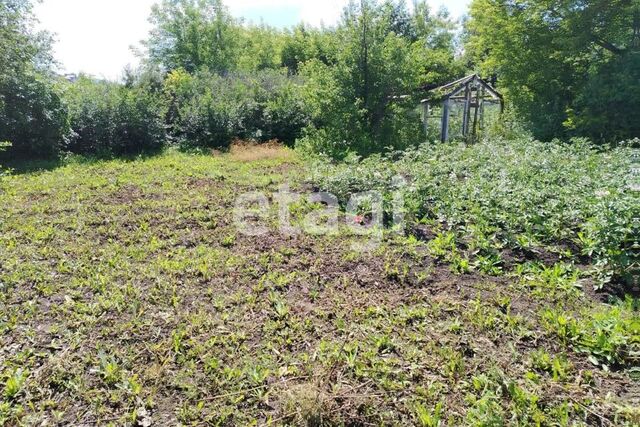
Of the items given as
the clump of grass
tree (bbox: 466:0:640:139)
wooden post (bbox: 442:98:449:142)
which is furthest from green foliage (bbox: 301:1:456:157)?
the clump of grass

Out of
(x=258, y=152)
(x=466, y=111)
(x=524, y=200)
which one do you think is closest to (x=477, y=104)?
(x=466, y=111)

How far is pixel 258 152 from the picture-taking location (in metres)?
10.4

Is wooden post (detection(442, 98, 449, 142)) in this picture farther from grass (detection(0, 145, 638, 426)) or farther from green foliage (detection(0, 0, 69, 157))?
green foliage (detection(0, 0, 69, 157))

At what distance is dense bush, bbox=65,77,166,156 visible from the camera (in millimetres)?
10094

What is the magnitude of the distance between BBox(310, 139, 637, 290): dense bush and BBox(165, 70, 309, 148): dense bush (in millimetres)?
6765

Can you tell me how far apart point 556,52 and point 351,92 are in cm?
641

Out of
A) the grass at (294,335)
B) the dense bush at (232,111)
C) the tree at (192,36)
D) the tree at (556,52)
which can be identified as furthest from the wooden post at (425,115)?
the tree at (192,36)

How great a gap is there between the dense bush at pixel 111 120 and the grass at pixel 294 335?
6.35m

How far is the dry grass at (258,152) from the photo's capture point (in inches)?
387

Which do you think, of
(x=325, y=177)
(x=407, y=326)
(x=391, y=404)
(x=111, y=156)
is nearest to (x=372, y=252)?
(x=407, y=326)

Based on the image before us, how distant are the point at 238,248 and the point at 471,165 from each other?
3.55 meters

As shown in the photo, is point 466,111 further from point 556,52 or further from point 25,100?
point 25,100

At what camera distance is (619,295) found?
3.01 m

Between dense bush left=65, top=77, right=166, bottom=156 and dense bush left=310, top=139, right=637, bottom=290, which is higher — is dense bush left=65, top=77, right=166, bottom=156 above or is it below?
above
